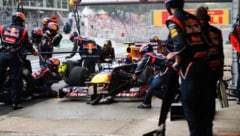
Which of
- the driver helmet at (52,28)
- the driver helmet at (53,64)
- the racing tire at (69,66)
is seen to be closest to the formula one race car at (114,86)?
the driver helmet at (53,64)

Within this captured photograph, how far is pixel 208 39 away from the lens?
17.0 ft

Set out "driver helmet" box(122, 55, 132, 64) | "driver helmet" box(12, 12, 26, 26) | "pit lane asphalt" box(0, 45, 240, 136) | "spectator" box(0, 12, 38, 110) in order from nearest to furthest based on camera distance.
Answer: "pit lane asphalt" box(0, 45, 240, 136) → "spectator" box(0, 12, 38, 110) → "driver helmet" box(12, 12, 26, 26) → "driver helmet" box(122, 55, 132, 64)

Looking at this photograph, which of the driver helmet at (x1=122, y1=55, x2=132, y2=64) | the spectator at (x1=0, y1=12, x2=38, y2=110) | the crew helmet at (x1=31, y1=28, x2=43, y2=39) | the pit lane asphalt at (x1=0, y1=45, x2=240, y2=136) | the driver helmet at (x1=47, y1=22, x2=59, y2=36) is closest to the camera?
the pit lane asphalt at (x1=0, y1=45, x2=240, y2=136)

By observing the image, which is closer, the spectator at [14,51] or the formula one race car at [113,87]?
the spectator at [14,51]

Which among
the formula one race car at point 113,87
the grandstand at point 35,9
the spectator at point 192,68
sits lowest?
the formula one race car at point 113,87

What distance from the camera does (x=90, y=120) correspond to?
27.2ft

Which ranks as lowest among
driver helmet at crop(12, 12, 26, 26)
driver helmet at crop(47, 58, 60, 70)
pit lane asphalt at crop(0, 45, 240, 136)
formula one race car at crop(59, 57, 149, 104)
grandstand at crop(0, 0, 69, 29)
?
pit lane asphalt at crop(0, 45, 240, 136)

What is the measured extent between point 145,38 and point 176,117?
17830 millimetres

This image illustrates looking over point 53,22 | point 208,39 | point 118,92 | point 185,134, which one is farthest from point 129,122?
point 53,22

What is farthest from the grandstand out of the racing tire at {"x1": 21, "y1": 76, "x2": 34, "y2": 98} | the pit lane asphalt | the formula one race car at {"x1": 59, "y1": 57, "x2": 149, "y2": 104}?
the pit lane asphalt

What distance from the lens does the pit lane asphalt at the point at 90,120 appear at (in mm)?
7289

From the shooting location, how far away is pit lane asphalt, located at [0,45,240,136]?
729cm

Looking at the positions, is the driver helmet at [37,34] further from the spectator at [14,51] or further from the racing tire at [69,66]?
the spectator at [14,51]

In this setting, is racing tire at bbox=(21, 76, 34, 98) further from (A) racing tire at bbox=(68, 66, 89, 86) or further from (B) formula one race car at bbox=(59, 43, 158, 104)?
(A) racing tire at bbox=(68, 66, 89, 86)
